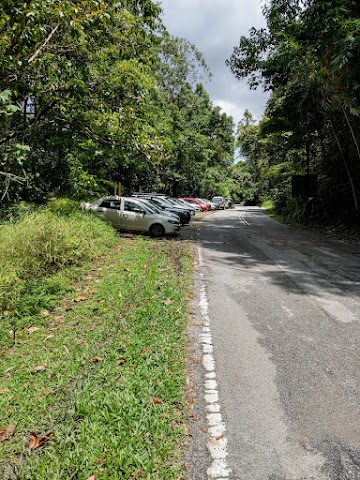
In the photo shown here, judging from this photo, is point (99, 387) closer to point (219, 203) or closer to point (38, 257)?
point (38, 257)

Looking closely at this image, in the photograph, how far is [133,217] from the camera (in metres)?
13.5

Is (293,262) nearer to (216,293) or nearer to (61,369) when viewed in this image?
(216,293)

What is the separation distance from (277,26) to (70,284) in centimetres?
1276

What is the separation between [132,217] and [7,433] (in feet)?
36.4

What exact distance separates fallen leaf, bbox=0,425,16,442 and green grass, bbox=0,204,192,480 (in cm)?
5

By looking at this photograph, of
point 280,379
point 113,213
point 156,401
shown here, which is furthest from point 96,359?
point 113,213

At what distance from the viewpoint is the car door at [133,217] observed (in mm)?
13461

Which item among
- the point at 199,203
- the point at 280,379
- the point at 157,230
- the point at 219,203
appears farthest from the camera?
the point at 219,203

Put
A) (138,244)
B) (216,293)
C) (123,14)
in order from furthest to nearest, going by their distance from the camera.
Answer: (138,244), (123,14), (216,293)

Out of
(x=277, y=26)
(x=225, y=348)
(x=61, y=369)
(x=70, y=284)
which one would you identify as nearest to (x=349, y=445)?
(x=225, y=348)

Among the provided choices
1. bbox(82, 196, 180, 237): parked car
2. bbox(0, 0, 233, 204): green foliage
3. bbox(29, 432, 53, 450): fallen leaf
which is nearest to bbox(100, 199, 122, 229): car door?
bbox(82, 196, 180, 237): parked car

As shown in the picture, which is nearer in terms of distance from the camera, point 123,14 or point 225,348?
point 225,348

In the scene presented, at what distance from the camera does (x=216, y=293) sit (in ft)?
20.7

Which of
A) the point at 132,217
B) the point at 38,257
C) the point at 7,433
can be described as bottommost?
the point at 7,433
